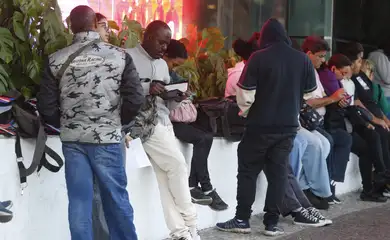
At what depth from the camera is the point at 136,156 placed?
21.2 ft

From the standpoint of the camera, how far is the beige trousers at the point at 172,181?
6.71m

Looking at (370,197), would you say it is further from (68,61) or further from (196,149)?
(68,61)

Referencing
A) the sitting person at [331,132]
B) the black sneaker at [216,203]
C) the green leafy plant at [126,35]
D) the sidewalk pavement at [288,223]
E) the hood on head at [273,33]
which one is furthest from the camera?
the sitting person at [331,132]

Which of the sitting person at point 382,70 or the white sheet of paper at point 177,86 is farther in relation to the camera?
the sitting person at point 382,70

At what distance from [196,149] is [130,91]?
6.42 feet

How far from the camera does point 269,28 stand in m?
7.35

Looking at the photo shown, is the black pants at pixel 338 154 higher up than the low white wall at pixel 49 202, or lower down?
lower down

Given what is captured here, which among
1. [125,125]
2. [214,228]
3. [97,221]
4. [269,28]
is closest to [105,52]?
[125,125]

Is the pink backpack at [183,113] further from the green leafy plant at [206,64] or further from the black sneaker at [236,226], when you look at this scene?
the black sneaker at [236,226]

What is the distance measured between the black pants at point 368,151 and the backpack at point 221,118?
2437 millimetres

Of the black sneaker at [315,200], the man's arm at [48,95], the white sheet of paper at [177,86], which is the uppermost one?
the man's arm at [48,95]

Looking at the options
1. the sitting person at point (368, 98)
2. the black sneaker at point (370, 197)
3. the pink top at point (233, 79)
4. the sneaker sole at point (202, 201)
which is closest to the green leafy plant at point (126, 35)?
the pink top at point (233, 79)

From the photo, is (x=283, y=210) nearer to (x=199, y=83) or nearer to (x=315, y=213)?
(x=315, y=213)

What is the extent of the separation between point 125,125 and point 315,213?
112 inches
